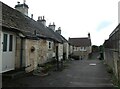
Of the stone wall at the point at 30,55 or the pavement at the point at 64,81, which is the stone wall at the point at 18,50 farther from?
the pavement at the point at 64,81

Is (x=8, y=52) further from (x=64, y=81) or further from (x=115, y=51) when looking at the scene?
(x=115, y=51)

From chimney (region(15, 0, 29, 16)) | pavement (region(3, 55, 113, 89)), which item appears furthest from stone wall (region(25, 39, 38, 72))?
chimney (region(15, 0, 29, 16))

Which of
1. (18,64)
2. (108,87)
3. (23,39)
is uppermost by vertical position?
(23,39)

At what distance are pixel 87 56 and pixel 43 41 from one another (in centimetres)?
4021

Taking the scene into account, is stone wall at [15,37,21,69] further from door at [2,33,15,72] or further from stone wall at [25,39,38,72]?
stone wall at [25,39,38,72]

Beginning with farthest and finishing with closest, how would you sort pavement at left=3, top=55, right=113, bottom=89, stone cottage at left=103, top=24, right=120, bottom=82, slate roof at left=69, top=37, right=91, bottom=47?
slate roof at left=69, top=37, right=91, bottom=47 → stone cottage at left=103, top=24, right=120, bottom=82 → pavement at left=3, top=55, right=113, bottom=89

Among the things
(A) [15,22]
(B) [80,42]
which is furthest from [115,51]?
(B) [80,42]

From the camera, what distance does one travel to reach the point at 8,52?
1270 cm

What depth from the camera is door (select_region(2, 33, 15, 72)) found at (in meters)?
12.2

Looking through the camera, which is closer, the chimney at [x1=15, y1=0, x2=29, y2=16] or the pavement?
the pavement

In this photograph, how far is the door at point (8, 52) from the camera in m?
12.2

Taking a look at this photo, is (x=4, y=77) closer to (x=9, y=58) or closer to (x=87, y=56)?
(x=9, y=58)

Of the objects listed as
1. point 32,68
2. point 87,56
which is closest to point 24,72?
point 32,68

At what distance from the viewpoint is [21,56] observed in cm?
1375
